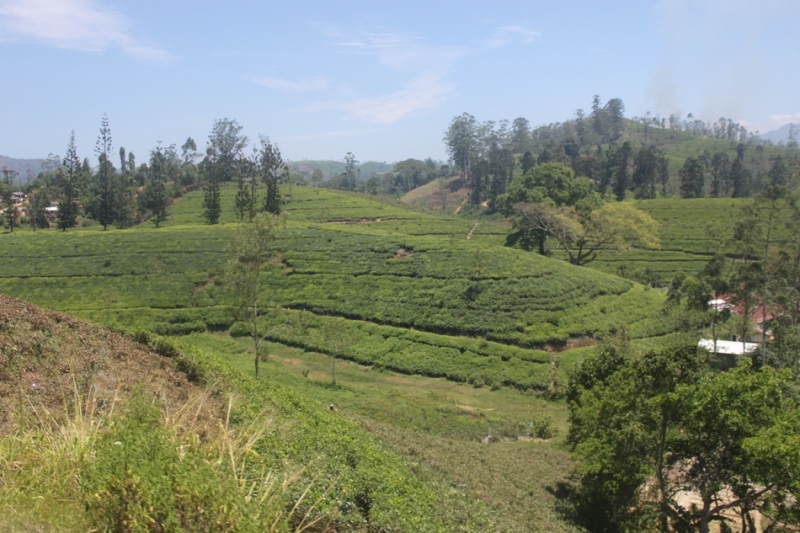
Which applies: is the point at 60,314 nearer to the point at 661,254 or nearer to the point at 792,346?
the point at 792,346

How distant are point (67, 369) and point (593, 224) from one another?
4881 centimetres

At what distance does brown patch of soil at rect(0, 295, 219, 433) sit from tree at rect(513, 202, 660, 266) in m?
44.6

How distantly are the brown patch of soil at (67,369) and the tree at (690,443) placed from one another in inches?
390

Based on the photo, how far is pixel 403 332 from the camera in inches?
1422

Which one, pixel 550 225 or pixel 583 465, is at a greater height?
pixel 550 225

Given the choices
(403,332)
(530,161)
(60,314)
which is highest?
(530,161)

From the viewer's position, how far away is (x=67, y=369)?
952cm

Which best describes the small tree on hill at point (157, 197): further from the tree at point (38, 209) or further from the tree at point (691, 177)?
the tree at point (691, 177)

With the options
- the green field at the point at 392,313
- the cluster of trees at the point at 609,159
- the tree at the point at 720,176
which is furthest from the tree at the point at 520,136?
the green field at the point at 392,313

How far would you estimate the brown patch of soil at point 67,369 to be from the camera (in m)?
8.38

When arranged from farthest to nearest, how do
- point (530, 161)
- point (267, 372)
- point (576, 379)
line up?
point (530, 161)
point (267, 372)
point (576, 379)

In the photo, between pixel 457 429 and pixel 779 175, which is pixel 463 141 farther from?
pixel 457 429

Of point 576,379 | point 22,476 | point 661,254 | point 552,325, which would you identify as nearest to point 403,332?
point 552,325

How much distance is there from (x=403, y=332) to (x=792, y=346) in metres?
21.3
